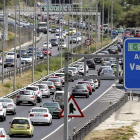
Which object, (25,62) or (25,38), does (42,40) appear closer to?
(25,38)

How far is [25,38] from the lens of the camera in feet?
386

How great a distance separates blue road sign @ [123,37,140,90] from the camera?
1991 centimetres

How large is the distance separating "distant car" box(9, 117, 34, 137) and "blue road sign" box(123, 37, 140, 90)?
16.3 metres

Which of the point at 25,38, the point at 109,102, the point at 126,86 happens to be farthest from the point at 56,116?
Answer: the point at 25,38

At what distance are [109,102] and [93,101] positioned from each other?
1386mm

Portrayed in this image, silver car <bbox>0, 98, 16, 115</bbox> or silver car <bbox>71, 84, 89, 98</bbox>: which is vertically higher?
silver car <bbox>0, 98, 16, 115</bbox>

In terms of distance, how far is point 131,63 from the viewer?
2005cm

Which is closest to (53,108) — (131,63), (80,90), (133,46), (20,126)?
(20,126)

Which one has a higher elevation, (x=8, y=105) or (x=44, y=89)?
(x=8, y=105)

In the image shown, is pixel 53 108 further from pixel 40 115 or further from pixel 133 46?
pixel 133 46

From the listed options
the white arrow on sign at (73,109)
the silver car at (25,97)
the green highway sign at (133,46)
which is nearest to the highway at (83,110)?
the silver car at (25,97)

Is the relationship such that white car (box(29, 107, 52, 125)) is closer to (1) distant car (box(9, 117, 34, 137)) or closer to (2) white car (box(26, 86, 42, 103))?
(1) distant car (box(9, 117, 34, 137))

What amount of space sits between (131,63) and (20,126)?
54.6ft

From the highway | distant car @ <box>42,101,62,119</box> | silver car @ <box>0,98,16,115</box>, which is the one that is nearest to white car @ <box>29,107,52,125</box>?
the highway
